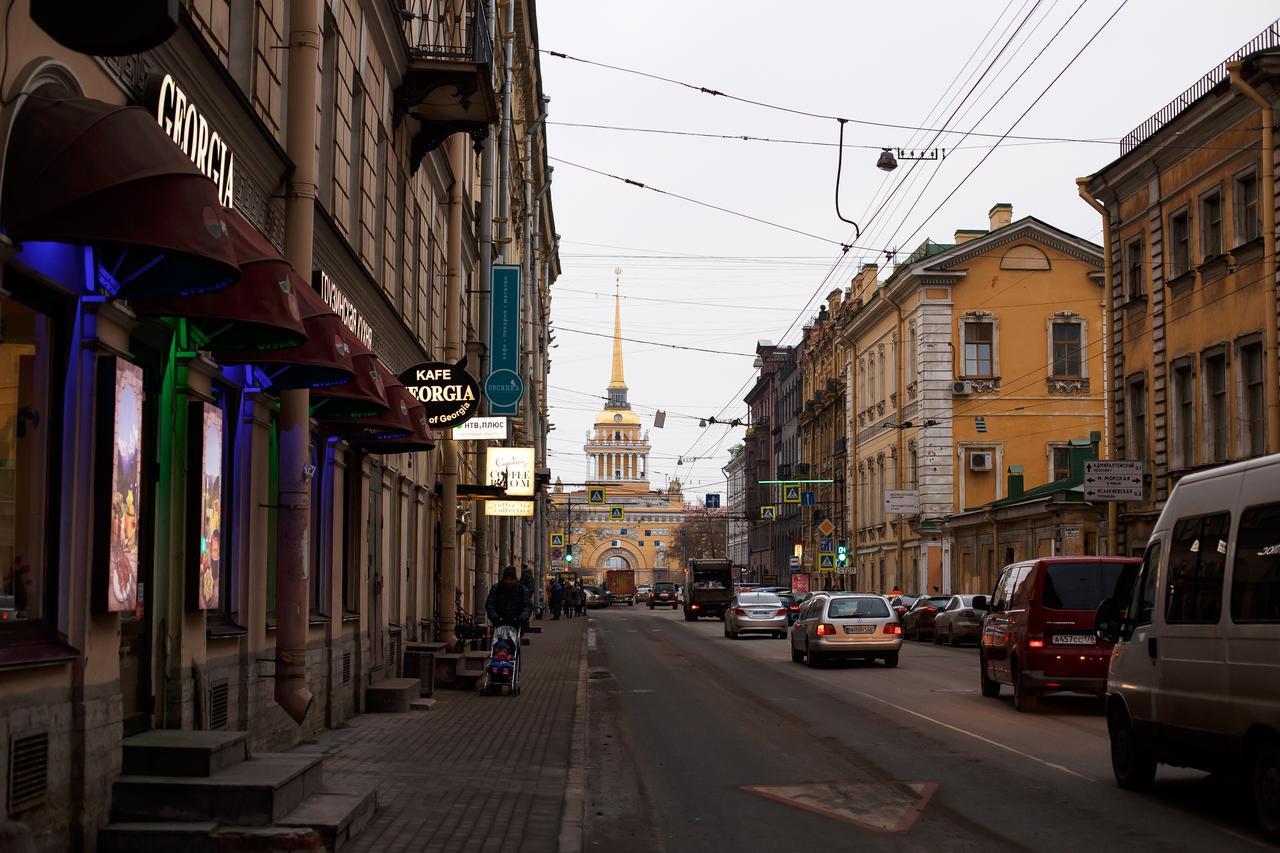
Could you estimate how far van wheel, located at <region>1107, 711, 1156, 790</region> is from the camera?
1156 cm

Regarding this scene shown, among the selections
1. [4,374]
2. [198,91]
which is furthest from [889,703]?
[4,374]

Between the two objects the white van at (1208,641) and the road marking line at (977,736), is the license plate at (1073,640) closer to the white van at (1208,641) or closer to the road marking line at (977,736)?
the road marking line at (977,736)

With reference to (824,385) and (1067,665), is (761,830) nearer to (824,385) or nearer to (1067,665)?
(1067,665)

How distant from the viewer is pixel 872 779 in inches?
501

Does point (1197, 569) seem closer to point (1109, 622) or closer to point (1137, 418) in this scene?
point (1109, 622)

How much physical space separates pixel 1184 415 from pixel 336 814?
28.1 metres

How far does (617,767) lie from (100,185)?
28.4 ft

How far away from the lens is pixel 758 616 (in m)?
44.7

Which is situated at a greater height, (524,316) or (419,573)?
(524,316)

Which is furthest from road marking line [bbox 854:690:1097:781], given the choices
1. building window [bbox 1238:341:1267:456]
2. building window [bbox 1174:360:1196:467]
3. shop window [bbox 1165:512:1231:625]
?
building window [bbox 1174:360:1196:467]

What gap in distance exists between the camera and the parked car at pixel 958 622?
3900 cm

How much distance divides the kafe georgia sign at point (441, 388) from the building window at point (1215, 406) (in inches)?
697

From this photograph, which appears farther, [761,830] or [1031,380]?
[1031,380]

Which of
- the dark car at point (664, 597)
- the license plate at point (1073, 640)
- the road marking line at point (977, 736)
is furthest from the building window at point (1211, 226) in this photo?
the dark car at point (664, 597)
